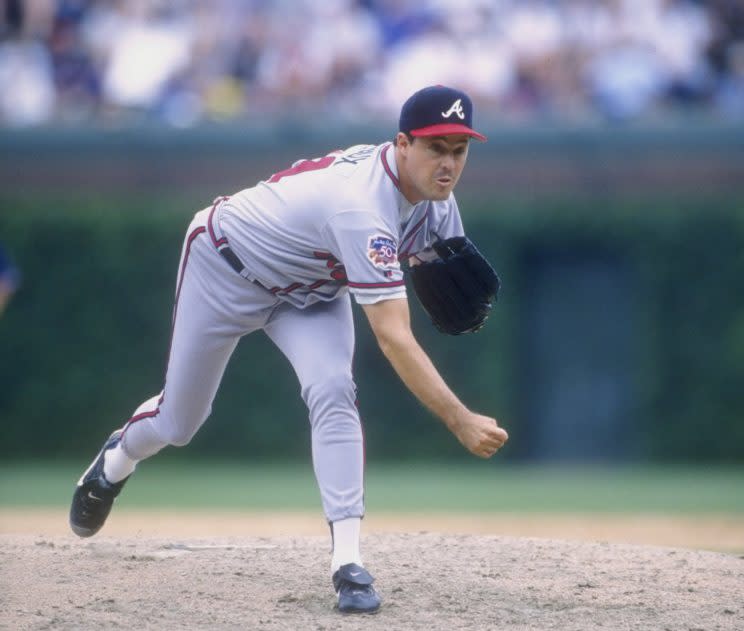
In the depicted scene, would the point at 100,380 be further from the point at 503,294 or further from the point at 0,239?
the point at 503,294

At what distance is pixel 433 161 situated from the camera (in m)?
4.41

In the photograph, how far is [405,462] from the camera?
36.2 ft

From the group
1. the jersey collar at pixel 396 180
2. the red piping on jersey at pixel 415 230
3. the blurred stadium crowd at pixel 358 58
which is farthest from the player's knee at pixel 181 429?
the blurred stadium crowd at pixel 358 58

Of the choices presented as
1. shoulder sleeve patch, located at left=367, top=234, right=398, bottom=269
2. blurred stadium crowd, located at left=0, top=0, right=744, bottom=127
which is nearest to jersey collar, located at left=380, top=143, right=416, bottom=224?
shoulder sleeve patch, located at left=367, top=234, right=398, bottom=269

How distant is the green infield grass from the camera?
30.5 ft

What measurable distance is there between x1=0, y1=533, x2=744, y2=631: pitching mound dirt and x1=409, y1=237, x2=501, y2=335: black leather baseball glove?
0.95 meters

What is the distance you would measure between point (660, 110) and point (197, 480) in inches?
190

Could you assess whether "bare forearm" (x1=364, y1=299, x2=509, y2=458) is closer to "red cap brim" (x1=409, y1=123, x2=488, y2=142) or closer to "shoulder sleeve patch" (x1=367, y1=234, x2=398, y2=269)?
"shoulder sleeve patch" (x1=367, y1=234, x2=398, y2=269)

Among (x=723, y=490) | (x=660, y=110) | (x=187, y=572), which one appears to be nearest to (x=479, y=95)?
(x=660, y=110)

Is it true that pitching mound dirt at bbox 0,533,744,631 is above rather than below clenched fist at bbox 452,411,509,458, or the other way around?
below

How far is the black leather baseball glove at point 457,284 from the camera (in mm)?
4887

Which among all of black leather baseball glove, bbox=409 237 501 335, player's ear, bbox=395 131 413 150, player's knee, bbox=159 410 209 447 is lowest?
player's knee, bbox=159 410 209 447

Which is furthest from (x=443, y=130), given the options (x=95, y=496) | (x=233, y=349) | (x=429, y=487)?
(x=429, y=487)

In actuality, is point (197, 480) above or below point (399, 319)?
below
